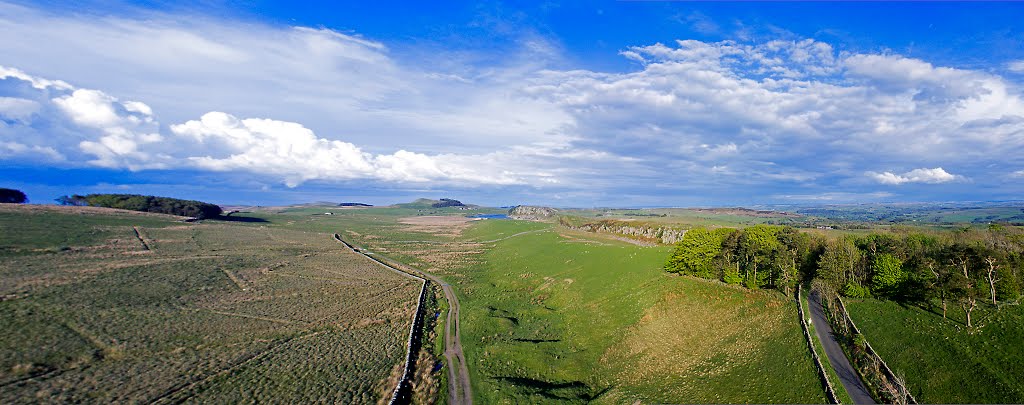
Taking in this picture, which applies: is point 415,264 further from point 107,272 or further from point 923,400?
point 923,400

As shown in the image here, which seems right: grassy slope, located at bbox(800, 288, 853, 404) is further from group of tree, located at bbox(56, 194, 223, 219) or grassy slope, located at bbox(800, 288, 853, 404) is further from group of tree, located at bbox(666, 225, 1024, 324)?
group of tree, located at bbox(56, 194, 223, 219)

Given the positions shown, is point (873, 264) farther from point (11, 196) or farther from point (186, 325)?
point (11, 196)

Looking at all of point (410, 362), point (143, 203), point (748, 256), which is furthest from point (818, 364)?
point (143, 203)

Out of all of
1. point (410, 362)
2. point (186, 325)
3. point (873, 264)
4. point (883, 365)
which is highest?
point (873, 264)

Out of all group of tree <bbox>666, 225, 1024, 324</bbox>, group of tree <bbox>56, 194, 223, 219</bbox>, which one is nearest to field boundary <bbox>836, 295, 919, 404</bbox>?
group of tree <bbox>666, 225, 1024, 324</bbox>

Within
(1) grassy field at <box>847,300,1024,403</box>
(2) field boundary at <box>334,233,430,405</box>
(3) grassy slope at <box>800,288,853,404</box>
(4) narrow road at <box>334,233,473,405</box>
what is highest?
(1) grassy field at <box>847,300,1024,403</box>

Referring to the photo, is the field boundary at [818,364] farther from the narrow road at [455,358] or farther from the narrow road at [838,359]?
the narrow road at [455,358]

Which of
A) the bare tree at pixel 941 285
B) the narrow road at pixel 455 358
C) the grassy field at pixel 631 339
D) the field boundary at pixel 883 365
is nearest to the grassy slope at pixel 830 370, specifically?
the grassy field at pixel 631 339
